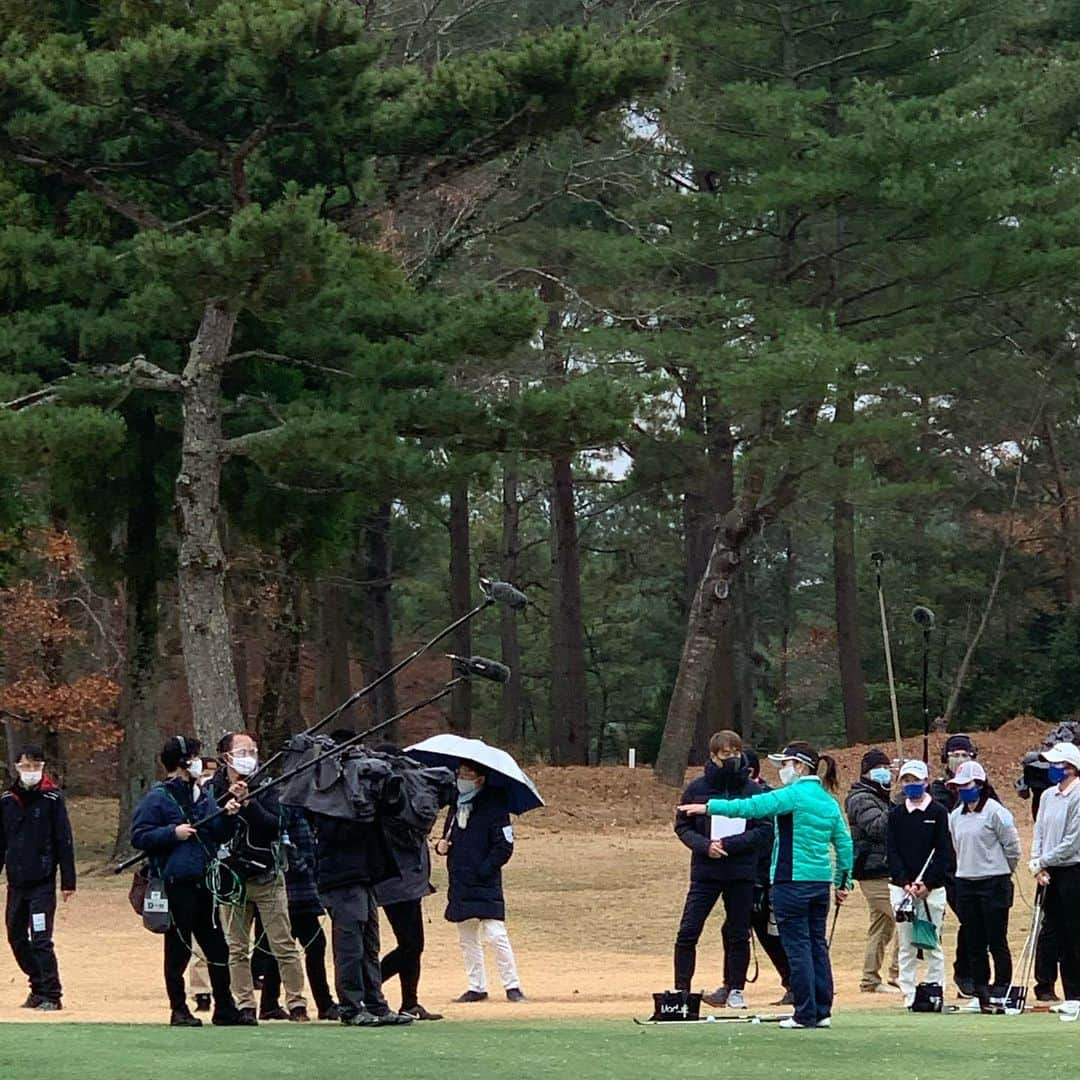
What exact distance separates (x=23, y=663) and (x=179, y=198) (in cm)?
1708

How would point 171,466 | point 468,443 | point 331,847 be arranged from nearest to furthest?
point 331,847, point 468,443, point 171,466

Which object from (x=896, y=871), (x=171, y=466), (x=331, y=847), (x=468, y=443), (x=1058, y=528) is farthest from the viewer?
(x=1058, y=528)

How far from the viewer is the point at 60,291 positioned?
2519cm

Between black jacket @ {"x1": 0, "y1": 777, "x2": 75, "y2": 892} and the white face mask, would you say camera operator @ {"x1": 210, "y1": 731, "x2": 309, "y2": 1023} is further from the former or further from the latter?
black jacket @ {"x1": 0, "y1": 777, "x2": 75, "y2": 892}

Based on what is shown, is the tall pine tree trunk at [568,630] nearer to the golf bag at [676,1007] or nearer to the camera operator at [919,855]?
the camera operator at [919,855]

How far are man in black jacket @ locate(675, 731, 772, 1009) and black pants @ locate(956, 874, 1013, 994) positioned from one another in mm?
1465

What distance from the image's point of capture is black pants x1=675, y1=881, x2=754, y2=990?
13.1 metres

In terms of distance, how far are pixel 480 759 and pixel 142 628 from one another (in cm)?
1482

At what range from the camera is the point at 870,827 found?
1552cm

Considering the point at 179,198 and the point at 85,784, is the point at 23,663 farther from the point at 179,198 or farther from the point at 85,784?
the point at 179,198

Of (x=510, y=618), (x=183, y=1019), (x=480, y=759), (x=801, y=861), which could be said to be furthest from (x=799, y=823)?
(x=510, y=618)

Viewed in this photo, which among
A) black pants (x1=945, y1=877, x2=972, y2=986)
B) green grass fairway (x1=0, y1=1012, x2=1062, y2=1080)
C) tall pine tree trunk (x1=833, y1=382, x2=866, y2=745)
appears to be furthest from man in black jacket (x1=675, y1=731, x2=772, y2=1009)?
tall pine tree trunk (x1=833, y1=382, x2=866, y2=745)

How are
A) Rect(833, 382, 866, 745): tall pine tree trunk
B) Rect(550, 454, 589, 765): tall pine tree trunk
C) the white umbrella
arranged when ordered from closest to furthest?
the white umbrella, Rect(833, 382, 866, 745): tall pine tree trunk, Rect(550, 454, 589, 765): tall pine tree trunk

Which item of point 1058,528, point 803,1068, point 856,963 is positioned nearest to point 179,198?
point 856,963
